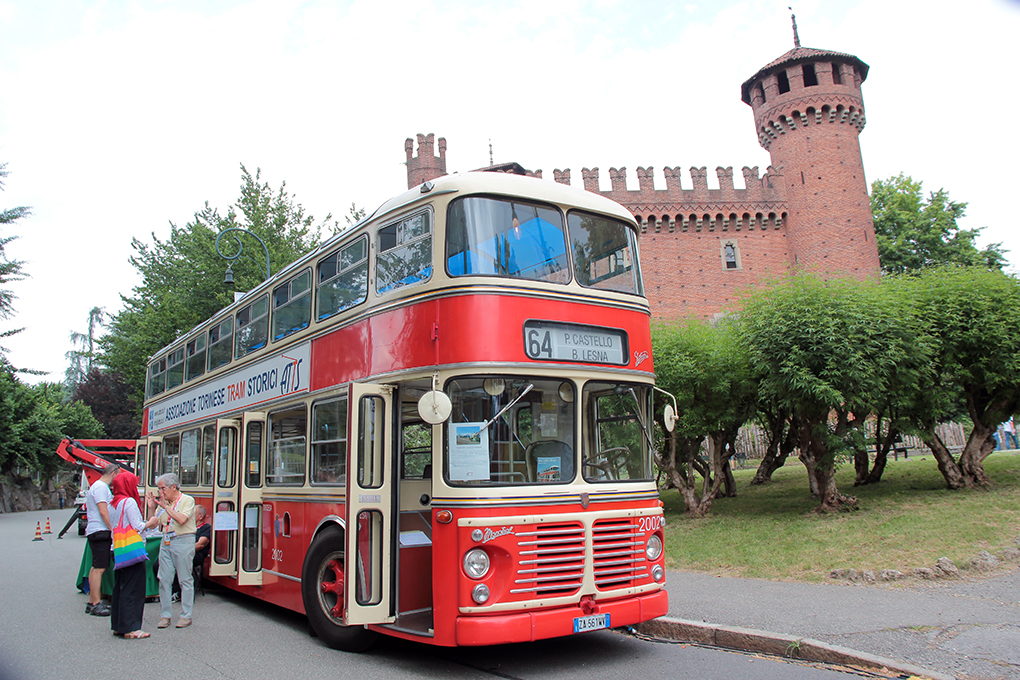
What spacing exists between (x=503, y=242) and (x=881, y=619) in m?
5.24

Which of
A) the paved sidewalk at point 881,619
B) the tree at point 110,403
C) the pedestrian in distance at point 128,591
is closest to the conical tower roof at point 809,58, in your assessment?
the paved sidewalk at point 881,619

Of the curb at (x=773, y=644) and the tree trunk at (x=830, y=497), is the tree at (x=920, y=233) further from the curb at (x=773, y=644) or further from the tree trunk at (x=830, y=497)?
the curb at (x=773, y=644)

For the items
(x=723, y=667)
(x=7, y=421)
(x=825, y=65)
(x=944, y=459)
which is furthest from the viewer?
(x=825, y=65)

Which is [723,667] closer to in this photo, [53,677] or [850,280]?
[53,677]

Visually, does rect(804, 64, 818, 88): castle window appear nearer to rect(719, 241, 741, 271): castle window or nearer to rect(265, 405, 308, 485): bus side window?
rect(719, 241, 741, 271): castle window

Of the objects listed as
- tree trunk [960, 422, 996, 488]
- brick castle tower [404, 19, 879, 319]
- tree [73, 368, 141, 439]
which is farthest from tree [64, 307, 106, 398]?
→ tree trunk [960, 422, 996, 488]

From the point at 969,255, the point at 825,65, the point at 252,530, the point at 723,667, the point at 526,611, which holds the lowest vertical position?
the point at 723,667

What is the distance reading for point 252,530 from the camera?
922 centimetres

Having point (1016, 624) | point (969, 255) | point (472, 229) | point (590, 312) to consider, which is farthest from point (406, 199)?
point (969, 255)

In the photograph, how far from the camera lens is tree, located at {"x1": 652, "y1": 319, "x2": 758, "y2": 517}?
1642 centimetres

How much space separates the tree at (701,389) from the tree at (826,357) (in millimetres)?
747

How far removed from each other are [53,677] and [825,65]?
44.2 meters

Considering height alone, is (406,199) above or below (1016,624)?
above

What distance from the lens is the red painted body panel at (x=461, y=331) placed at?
6.23 meters
